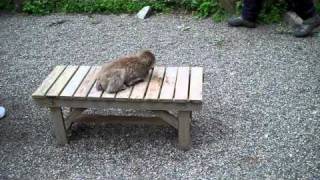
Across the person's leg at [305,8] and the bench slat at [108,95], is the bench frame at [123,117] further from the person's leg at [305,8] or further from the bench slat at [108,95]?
the person's leg at [305,8]

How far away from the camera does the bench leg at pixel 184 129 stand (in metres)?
3.73

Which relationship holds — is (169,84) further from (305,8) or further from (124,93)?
(305,8)

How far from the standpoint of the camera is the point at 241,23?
22.1 ft

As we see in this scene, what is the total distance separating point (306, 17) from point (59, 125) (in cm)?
407

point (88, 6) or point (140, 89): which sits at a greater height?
point (140, 89)

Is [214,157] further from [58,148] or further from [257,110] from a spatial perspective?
[58,148]

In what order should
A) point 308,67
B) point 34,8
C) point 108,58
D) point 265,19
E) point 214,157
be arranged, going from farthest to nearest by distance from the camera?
point 34,8, point 265,19, point 108,58, point 308,67, point 214,157

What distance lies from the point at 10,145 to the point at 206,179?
1842 mm

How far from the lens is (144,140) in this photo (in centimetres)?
409

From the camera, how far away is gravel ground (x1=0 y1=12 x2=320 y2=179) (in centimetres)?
373

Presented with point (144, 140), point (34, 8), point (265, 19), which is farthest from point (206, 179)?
point (34, 8)

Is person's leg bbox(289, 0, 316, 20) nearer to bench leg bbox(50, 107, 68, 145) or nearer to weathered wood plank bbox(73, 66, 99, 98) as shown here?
weathered wood plank bbox(73, 66, 99, 98)

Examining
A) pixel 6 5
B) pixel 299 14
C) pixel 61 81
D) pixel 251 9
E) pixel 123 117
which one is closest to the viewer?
pixel 61 81

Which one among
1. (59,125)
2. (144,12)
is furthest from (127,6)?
(59,125)
